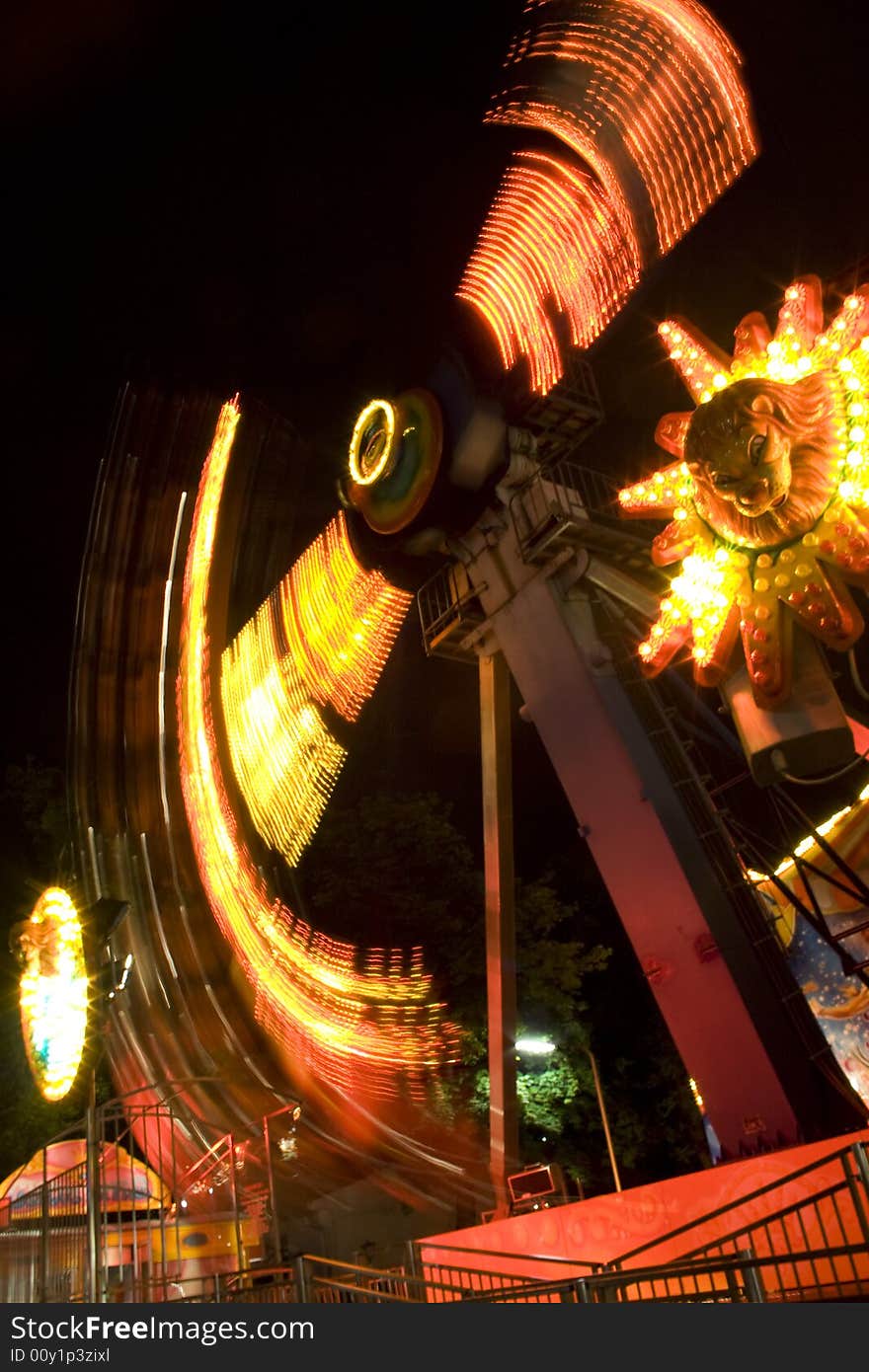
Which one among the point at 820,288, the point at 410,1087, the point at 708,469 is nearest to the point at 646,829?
the point at 708,469

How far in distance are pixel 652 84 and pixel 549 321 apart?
7.37 ft

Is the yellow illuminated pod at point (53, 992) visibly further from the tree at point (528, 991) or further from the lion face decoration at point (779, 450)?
the lion face decoration at point (779, 450)

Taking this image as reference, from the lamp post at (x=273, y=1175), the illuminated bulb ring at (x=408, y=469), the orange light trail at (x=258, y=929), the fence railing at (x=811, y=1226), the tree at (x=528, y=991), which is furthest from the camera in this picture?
the tree at (x=528, y=991)

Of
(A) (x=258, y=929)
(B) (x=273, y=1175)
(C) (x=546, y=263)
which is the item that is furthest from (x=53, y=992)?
(C) (x=546, y=263)

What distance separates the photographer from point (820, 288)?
8.34m

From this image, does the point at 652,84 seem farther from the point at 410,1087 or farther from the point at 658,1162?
the point at 658,1162

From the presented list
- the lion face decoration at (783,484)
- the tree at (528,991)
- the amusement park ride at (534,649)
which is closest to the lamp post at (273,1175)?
the amusement park ride at (534,649)

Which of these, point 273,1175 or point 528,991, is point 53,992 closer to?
point 273,1175

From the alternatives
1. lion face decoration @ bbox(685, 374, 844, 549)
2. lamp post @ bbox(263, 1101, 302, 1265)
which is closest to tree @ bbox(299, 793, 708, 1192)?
lamp post @ bbox(263, 1101, 302, 1265)

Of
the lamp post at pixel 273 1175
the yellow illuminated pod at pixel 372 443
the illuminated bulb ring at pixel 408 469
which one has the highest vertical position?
the yellow illuminated pod at pixel 372 443

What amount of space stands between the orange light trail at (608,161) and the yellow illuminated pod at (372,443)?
3.30 meters

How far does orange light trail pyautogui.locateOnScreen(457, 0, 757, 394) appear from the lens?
859 centimetres

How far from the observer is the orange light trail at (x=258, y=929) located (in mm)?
13703

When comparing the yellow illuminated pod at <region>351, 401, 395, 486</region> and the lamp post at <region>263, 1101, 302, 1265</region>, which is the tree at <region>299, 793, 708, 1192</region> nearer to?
the lamp post at <region>263, 1101, 302, 1265</region>
